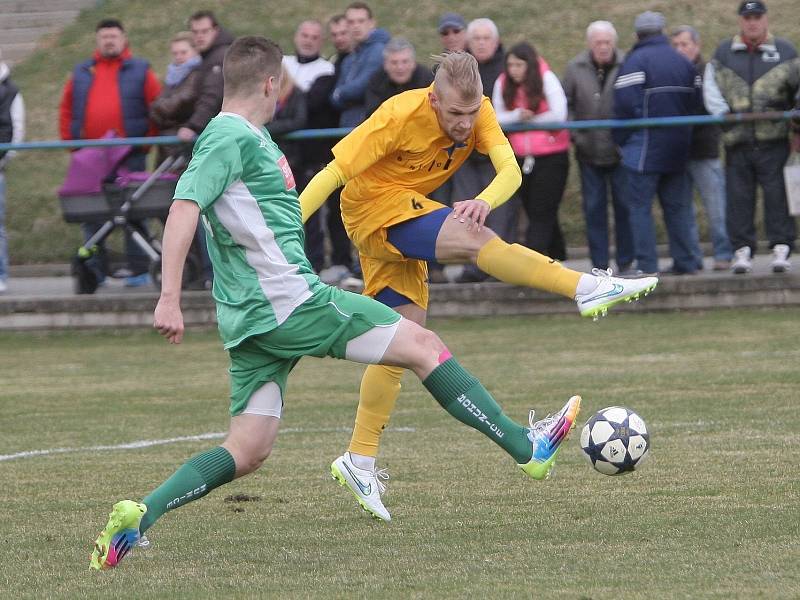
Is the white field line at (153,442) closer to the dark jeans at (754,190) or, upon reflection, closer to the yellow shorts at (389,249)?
the yellow shorts at (389,249)

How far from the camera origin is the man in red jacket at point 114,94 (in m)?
14.4

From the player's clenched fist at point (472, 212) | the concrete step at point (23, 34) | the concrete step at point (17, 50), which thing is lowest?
the concrete step at point (17, 50)

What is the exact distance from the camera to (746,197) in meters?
13.5

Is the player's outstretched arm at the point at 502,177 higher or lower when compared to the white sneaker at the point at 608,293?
higher

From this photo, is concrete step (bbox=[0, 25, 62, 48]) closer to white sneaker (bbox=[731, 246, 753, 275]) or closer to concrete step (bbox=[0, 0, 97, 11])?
concrete step (bbox=[0, 0, 97, 11])

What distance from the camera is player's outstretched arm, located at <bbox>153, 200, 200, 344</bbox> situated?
5.21m

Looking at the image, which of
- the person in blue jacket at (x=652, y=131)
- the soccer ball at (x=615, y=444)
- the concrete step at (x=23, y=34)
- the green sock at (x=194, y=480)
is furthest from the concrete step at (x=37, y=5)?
the green sock at (x=194, y=480)

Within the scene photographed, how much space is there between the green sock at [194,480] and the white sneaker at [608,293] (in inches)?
76.2

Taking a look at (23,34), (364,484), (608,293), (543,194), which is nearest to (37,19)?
(23,34)

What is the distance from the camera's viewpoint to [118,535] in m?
5.42

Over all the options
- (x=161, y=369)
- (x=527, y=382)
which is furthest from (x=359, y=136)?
(x=161, y=369)

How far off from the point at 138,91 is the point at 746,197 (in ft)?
18.1

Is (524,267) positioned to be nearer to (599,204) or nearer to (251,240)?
(251,240)

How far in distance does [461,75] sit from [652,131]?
690 centimetres
